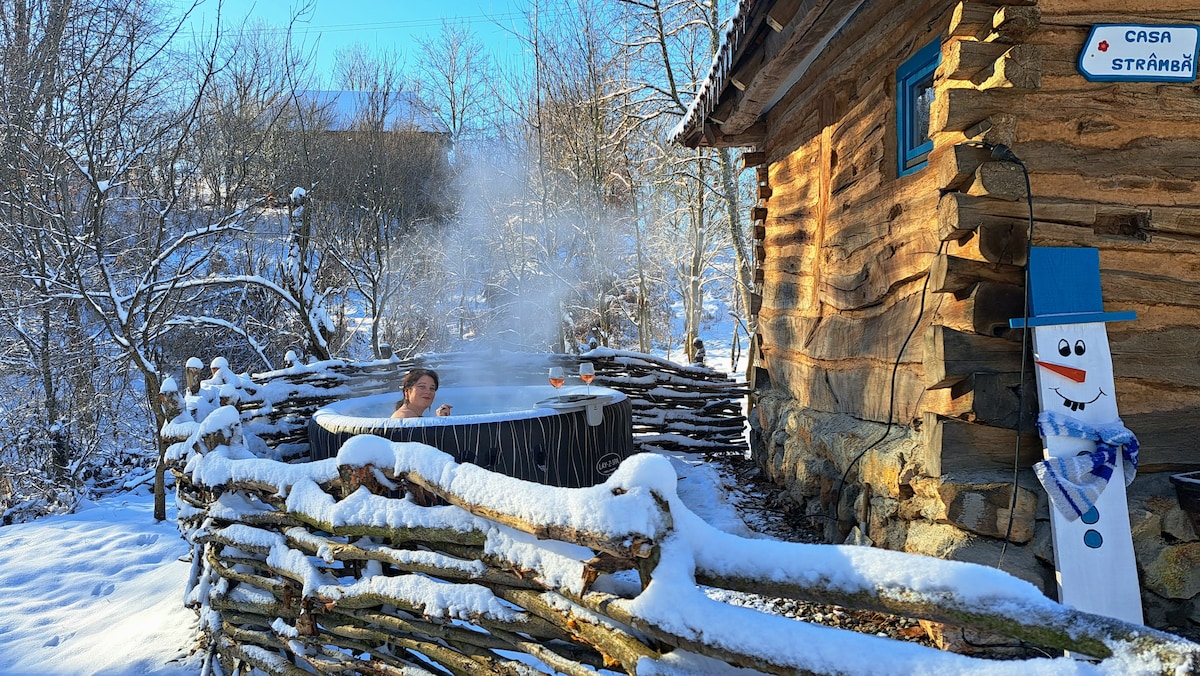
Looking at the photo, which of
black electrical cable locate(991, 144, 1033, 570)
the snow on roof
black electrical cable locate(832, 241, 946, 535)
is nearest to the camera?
black electrical cable locate(991, 144, 1033, 570)

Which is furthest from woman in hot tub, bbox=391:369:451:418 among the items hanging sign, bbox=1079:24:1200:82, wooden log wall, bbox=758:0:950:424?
hanging sign, bbox=1079:24:1200:82

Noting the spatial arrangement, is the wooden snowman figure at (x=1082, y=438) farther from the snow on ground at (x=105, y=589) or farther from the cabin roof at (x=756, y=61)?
the snow on ground at (x=105, y=589)

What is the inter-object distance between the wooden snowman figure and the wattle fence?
1756 millimetres

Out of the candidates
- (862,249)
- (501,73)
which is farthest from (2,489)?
(501,73)

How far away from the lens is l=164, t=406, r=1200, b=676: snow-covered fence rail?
1281 mm

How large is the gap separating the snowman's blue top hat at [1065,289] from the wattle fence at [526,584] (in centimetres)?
192

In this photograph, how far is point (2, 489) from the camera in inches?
332

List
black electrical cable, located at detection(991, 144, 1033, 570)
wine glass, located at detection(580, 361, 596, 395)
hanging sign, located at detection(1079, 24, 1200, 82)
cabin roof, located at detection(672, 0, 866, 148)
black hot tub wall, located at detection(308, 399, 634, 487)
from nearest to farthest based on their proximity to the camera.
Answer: black electrical cable, located at detection(991, 144, 1033, 570) → hanging sign, located at detection(1079, 24, 1200, 82) → cabin roof, located at detection(672, 0, 866, 148) → black hot tub wall, located at detection(308, 399, 634, 487) → wine glass, located at detection(580, 361, 596, 395)

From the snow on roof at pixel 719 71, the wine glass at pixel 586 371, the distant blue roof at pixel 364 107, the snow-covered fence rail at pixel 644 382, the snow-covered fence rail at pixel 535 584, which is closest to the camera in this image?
the snow-covered fence rail at pixel 535 584

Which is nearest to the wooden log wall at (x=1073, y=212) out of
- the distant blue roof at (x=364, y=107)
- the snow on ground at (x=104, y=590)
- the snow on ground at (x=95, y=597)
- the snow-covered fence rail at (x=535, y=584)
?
the snow-covered fence rail at (x=535, y=584)

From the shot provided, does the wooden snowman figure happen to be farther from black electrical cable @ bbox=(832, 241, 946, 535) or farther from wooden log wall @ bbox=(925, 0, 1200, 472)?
black electrical cable @ bbox=(832, 241, 946, 535)

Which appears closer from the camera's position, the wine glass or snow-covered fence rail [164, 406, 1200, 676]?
snow-covered fence rail [164, 406, 1200, 676]

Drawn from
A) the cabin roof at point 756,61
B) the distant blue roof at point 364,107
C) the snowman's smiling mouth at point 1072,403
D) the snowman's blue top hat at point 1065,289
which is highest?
the distant blue roof at point 364,107

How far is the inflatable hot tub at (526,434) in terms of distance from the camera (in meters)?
4.49
